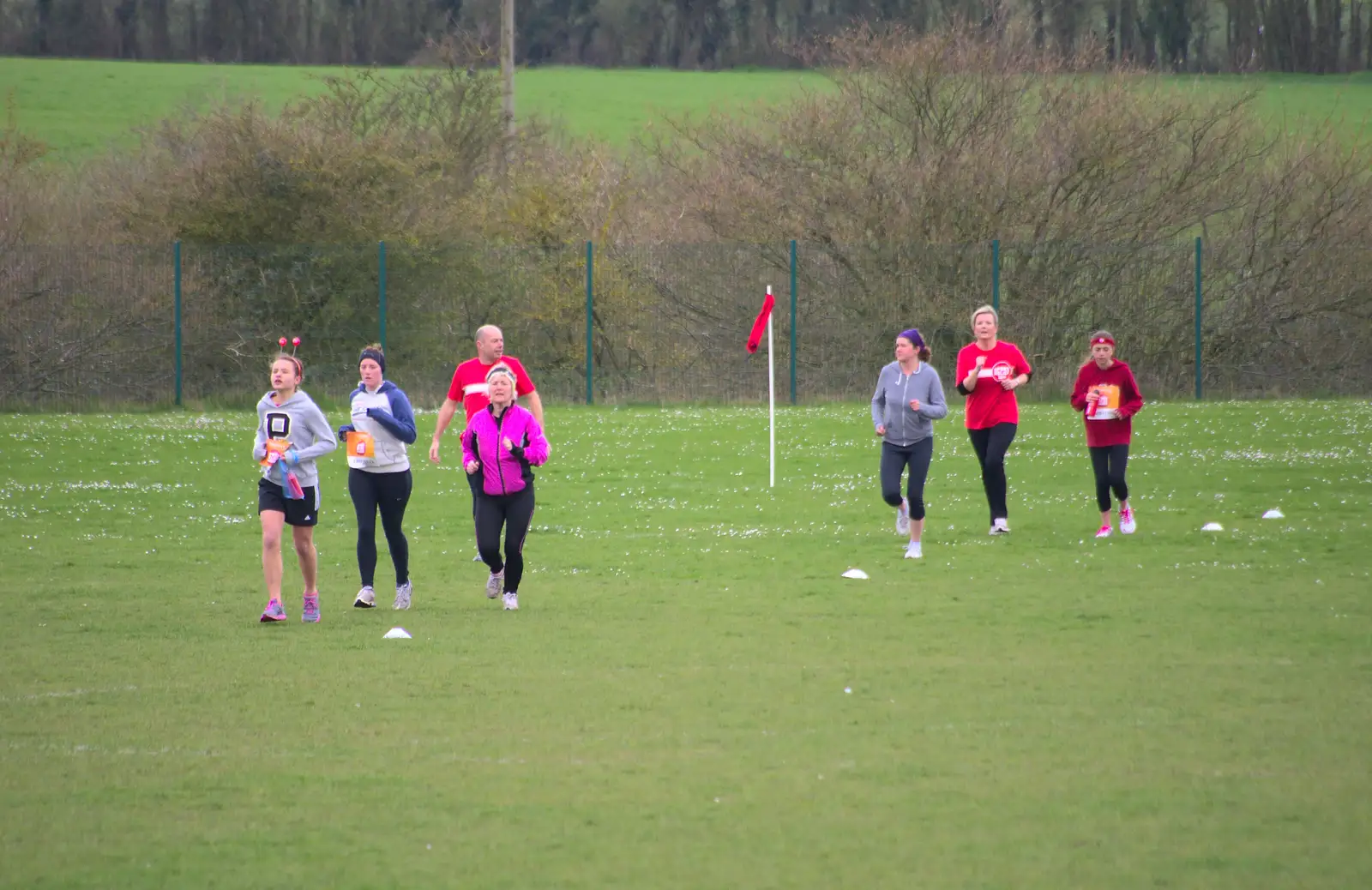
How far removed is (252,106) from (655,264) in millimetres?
9288

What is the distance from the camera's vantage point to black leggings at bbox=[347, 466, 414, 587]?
11.5m

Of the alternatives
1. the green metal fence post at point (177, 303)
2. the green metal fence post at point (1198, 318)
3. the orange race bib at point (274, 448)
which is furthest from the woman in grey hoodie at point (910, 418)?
the green metal fence post at point (177, 303)

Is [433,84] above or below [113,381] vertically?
above

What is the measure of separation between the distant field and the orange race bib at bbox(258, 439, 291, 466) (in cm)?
5473

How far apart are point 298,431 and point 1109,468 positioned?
7507 millimetres

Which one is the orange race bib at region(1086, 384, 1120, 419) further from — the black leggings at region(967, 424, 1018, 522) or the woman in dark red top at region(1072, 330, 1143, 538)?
the black leggings at region(967, 424, 1018, 522)

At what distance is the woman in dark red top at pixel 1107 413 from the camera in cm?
1466

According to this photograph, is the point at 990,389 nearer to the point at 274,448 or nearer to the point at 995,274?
the point at 274,448

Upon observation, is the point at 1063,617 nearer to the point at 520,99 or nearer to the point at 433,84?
the point at 433,84

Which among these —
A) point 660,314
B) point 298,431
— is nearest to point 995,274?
point 660,314

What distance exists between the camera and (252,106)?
3425cm

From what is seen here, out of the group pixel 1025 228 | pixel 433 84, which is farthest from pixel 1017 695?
pixel 433 84

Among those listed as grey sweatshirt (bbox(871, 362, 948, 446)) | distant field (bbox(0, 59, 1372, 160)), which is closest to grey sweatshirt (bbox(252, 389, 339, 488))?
grey sweatshirt (bbox(871, 362, 948, 446))

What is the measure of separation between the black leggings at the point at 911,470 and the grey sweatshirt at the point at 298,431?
5027 millimetres
